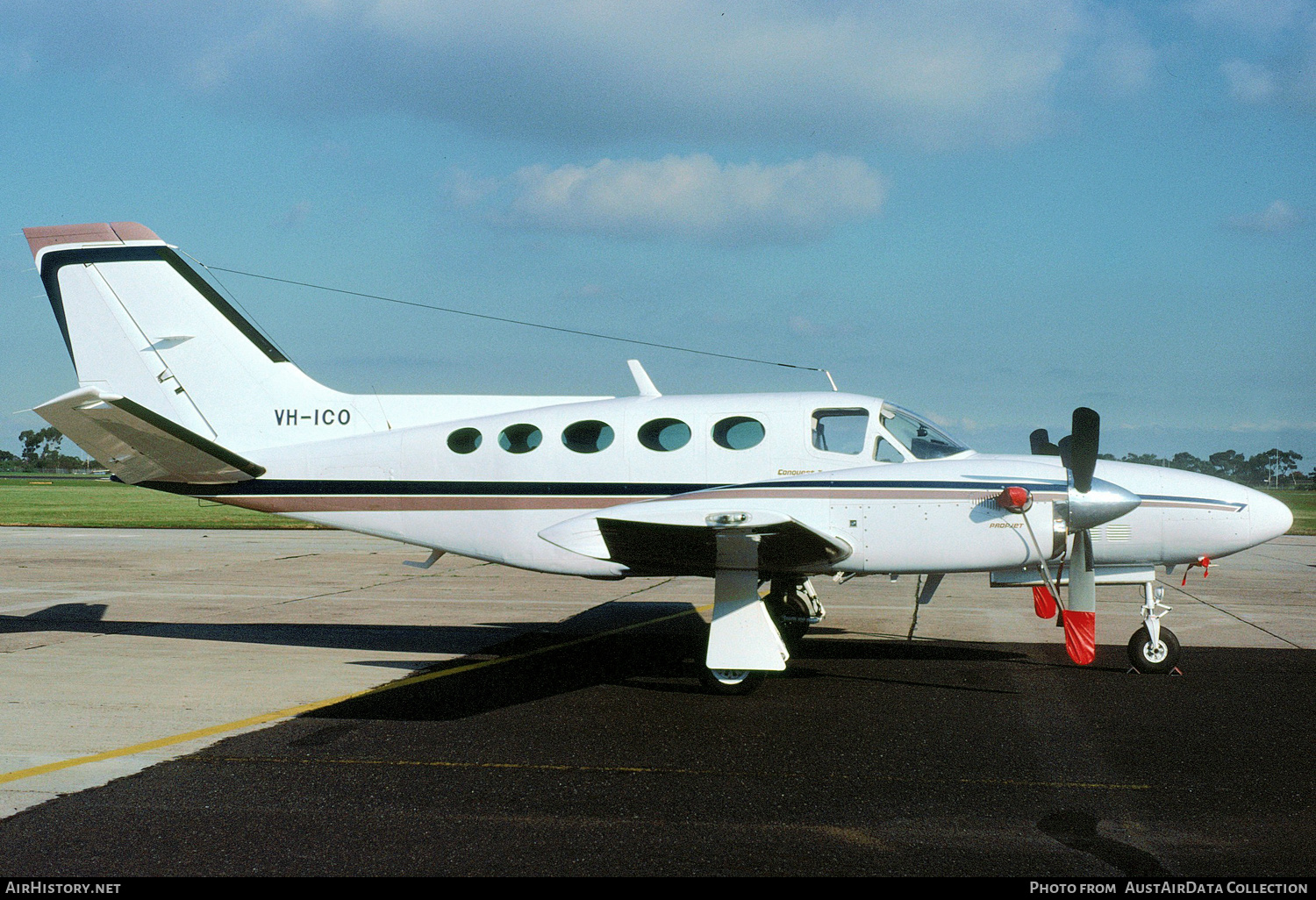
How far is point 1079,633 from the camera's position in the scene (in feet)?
30.5

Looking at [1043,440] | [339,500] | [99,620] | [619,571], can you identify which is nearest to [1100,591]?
[1043,440]

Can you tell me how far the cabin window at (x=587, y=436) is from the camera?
10.9 meters

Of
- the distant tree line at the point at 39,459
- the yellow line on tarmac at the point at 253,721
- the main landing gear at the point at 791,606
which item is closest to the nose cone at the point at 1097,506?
the main landing gear at the point at 791,606

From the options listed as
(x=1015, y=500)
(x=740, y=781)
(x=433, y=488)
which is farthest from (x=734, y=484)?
(x=740, y=781)

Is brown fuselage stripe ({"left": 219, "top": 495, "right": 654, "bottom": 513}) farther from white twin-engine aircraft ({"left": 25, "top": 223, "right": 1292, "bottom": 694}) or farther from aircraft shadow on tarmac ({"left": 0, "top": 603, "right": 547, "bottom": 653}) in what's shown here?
aircraft shadow on tarmac ({"left": 0, "top": 603, "right": 547, "bottom": 653})

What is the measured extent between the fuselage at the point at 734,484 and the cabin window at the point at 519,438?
20 millimetres

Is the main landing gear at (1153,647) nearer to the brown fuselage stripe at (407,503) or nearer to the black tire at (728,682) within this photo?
the black tire at (728,682)

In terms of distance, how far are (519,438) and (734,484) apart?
248 cm

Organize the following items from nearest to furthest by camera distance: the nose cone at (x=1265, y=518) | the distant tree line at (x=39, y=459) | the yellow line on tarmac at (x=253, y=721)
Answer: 1. the yellow line on tarmac at (x=253, y=721)
2. the nose cone at (x=1265, y=518)
3. the distant tree line at (x=39, y=459)

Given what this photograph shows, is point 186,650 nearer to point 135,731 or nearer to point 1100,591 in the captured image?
point 135,731

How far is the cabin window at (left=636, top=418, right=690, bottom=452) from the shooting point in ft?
35.5
